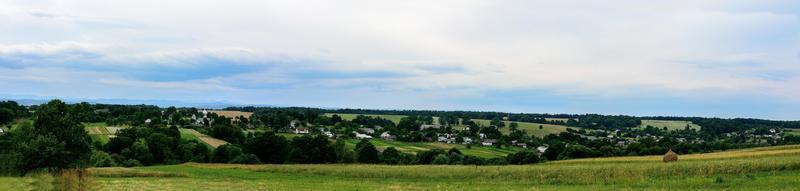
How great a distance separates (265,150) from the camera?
98.6 m

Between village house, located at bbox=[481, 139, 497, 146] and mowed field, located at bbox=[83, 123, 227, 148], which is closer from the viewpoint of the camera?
mowed field, located at bbox=[83, 123, 227, 148]

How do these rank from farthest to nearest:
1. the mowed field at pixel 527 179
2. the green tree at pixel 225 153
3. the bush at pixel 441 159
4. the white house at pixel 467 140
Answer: the white house at pixel 467 140
the bush at pixel 441 159
the green tree at pixel 225 153
the mowed field at pixel 527 179

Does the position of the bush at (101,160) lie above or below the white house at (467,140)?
below

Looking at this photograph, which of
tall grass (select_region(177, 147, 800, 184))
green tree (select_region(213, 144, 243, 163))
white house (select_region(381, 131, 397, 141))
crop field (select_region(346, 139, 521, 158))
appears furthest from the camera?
white house (select_region(381, 131, 397, 141))

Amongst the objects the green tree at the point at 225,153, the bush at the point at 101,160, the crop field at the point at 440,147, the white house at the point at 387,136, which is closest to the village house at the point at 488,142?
the crop field at the point at 440,147

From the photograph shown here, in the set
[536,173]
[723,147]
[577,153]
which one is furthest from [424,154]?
[536,173]

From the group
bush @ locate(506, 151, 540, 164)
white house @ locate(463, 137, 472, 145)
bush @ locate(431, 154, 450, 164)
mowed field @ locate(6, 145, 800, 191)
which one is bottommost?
bush @ locate(431, 154, 450, 164)

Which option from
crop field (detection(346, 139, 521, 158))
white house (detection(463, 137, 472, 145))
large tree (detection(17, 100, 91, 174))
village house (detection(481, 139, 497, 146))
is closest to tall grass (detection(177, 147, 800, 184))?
large tree (detection(17, 100, 91, 174))

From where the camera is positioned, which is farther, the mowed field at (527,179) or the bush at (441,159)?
the bush at (441,159)

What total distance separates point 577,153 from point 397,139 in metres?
68.6

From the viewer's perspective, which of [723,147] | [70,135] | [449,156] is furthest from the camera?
[723,147]

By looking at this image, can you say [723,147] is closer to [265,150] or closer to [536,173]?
[265,150]

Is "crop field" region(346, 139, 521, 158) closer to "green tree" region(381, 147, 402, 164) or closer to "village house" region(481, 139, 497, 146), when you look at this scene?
"village house" region(481, 139, 497, 146)

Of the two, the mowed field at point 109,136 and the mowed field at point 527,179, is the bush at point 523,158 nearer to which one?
the mowed field at point 527,179
